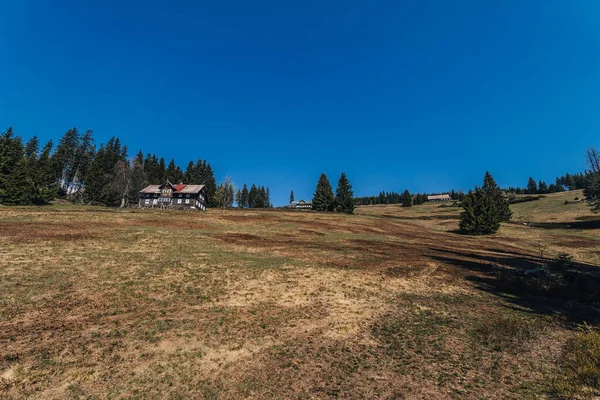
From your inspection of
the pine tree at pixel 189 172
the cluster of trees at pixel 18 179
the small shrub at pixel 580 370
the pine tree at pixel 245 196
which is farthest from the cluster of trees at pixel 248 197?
the small shrub at pixel 580 370

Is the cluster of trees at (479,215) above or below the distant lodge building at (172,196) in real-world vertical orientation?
below

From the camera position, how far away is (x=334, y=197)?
3846 inches

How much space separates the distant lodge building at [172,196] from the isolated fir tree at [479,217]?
76242mm

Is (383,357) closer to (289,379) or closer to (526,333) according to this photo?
(289,379)

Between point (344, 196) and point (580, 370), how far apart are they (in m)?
89.7

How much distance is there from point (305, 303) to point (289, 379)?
680cm

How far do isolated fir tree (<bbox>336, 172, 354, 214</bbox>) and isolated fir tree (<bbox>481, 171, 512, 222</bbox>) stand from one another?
40166 millimetres

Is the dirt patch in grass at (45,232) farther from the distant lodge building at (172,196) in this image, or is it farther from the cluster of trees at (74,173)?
the distant lodge building at (172,196)

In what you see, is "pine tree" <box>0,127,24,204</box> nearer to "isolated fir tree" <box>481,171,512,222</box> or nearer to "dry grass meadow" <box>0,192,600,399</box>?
"dry grass meadow" <box>0,192,600,399</box>

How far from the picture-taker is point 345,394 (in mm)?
8062

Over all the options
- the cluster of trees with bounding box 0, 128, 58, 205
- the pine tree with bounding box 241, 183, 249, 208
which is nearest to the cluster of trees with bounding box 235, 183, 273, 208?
the pine tree with bounding box 241, 183, 249, 208

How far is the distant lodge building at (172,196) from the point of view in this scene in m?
91.3

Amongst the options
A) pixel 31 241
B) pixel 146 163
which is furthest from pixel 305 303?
pixel 146 163

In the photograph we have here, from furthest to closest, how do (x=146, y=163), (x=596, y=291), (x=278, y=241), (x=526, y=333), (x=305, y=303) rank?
(x=146, y=163), (x=278, y=241), (x=596, y=291), (x=305, y=303), (x=526, y=333)
